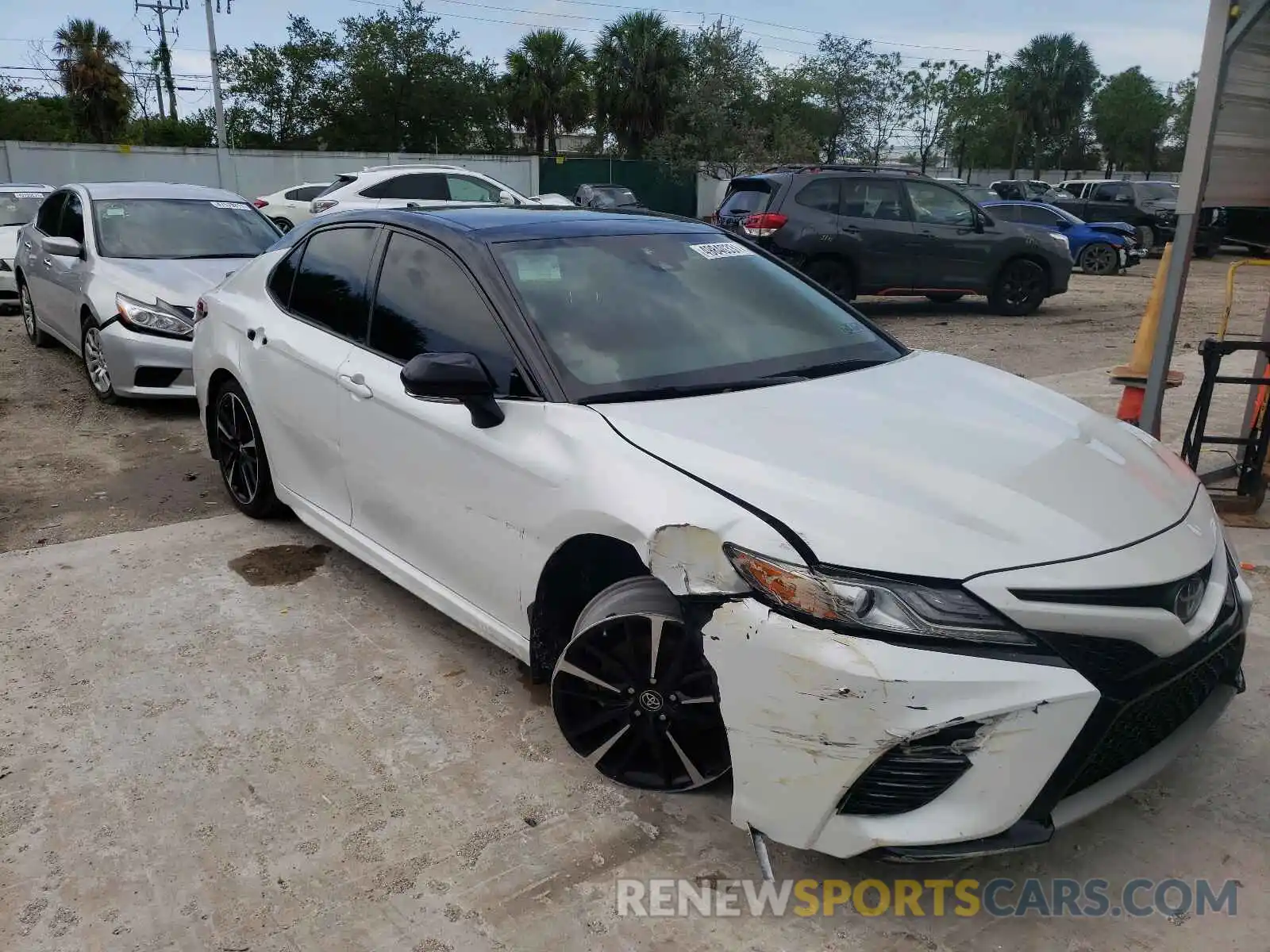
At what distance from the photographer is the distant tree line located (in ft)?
121

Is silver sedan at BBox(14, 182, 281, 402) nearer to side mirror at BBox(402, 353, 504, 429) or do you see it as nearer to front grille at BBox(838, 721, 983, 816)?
side mirror at BBox(402, 353, 504, 429)

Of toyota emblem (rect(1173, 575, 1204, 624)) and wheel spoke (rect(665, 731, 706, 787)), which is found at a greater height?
toyota emblem (rect(1173, 575, 1204, 624))

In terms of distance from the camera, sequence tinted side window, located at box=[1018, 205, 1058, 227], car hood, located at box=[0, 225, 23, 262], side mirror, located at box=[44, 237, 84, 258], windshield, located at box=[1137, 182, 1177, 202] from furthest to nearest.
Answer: windshield, located at box=[1137, 182, 1177, 202]
tinted side window, located at box=[1018, 205, 1058, 227]
car hood, located at box=[0, 225, 23, 262]
side mirror, located at box=[44, 237, 84, 258]

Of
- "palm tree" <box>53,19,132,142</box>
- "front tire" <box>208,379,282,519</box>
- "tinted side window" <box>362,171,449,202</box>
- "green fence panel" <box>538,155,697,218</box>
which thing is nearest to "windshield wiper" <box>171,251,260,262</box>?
"front tire" <box>208,379,282,519</box>

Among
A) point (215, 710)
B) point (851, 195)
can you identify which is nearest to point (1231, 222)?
point (215, 710)

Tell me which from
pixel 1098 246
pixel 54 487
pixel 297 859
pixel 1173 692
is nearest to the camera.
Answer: pixel 1173 692

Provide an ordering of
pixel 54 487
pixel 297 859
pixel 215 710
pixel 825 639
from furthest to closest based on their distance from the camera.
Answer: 1. pixel 54 487
2. pixel 215 710
3. pixel 297 859
4. pixel 825 639

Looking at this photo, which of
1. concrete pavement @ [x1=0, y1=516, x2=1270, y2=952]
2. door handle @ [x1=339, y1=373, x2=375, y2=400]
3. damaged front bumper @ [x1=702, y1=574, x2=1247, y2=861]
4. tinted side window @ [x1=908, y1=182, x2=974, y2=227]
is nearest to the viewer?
damaged front bumper @ [x1=702, y1=574, x2=1247, y2=861]

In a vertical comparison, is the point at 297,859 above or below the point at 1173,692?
below

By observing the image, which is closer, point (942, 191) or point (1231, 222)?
point (1231, 222)

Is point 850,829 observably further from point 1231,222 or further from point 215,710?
point 1231,222

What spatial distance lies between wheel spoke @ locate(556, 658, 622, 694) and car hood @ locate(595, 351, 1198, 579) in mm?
623

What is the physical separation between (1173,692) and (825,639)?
2.84 ft

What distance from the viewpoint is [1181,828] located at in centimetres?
265
